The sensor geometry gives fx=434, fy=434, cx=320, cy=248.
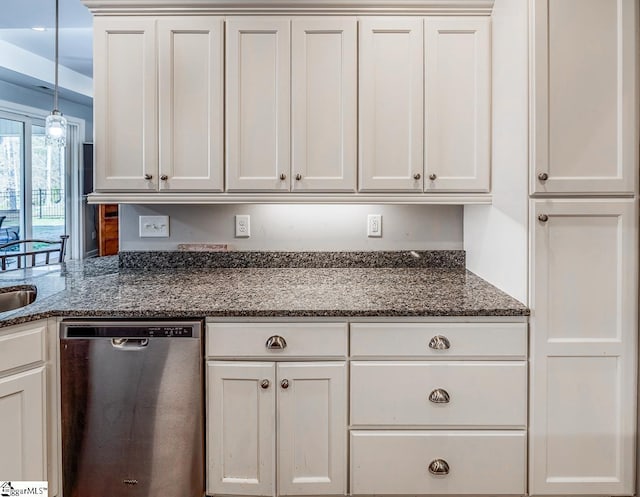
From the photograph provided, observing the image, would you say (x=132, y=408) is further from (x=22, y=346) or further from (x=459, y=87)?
(x=459, y=87)

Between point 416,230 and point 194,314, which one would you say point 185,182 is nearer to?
point 194,314

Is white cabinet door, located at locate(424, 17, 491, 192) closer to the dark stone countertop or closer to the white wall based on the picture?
the white wall

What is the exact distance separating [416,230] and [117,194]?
56.7 inches

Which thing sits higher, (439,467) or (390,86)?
(390,86)

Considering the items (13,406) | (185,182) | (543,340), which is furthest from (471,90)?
(13,406)

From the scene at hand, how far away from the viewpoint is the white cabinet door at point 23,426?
1369 millimetres

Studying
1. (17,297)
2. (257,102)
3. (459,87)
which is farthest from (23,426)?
(459,87)

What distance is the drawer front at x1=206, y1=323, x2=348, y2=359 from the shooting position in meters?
1.51

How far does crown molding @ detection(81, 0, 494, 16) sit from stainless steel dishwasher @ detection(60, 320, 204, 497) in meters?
1.33

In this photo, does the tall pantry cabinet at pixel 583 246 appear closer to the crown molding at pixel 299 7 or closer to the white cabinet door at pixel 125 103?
the crown molding at pixel 299 7

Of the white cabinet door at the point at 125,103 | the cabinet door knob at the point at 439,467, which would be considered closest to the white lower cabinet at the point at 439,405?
the cabinet door knob at the point at 439,467

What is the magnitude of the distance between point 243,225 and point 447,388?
50.0 inches

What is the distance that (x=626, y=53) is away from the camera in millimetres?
1469

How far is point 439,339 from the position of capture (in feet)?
4.94
